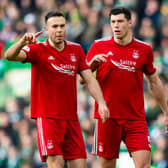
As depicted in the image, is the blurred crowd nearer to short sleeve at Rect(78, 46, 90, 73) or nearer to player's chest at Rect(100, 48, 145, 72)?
player's chest at Rect(100, 48, 145, 72)

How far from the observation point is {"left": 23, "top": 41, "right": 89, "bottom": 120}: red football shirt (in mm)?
8984

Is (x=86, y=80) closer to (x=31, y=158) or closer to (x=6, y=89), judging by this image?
(x=31, y=158)

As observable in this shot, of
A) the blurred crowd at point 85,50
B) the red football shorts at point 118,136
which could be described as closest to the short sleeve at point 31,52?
the red football shorts at point 118,136

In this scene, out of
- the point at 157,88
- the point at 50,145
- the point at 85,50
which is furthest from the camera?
the point at 85,50

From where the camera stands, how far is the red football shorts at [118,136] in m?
9.64

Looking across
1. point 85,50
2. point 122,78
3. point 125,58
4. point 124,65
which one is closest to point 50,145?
point 122,78

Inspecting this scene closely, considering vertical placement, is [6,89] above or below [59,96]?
below

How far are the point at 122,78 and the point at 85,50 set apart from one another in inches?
243

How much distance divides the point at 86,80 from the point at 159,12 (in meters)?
6.44

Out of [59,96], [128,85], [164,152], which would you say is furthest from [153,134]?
[59,96]

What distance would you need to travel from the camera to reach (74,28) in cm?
1631

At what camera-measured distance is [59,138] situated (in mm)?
8938

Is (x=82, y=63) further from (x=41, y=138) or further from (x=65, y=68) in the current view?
(x=41, y=138)

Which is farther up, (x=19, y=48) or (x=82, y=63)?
(x=19, y=48)
